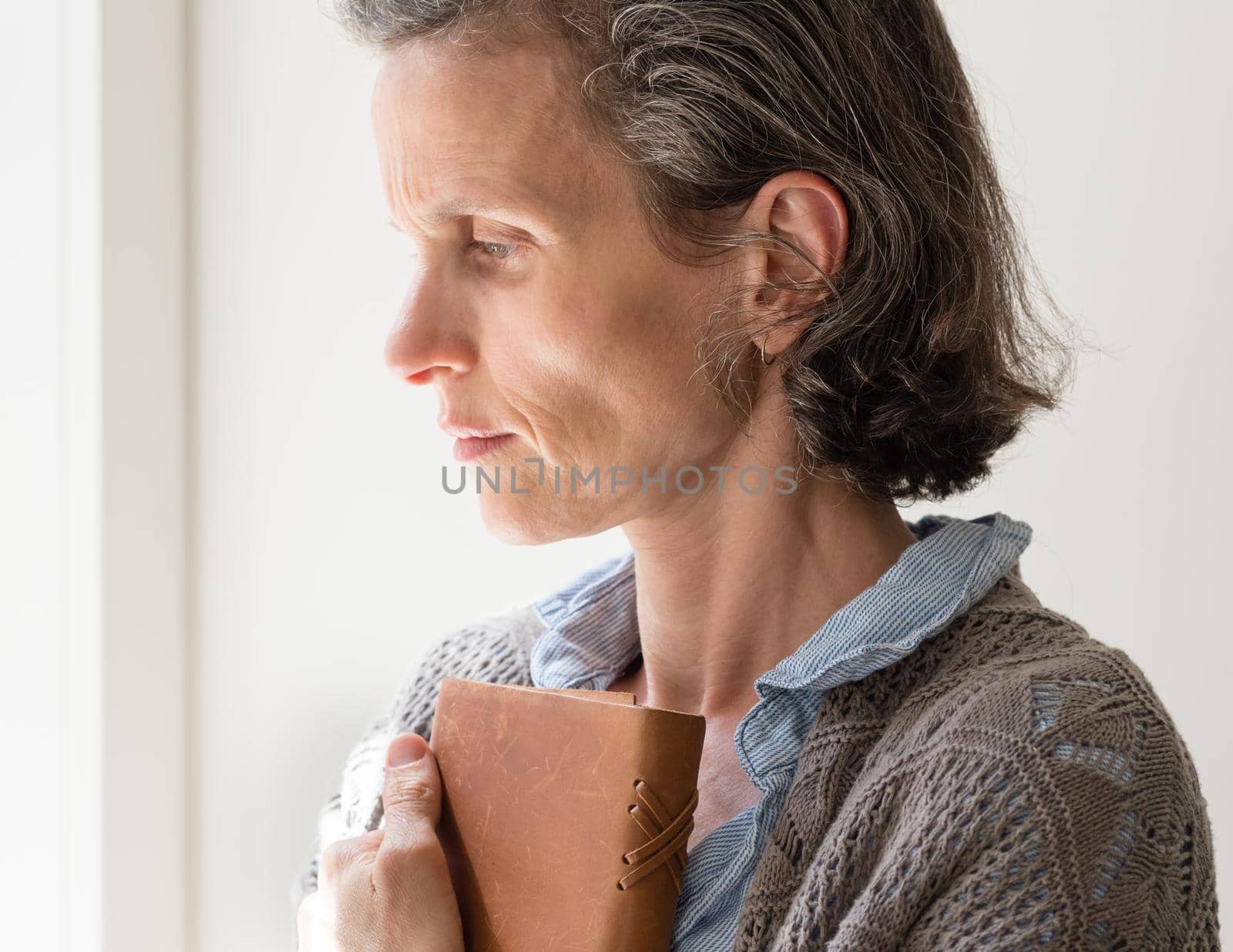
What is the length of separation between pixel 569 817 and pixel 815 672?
0.76 feet

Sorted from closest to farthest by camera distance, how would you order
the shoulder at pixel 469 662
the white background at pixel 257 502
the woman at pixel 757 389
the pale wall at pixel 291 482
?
the woman at pixel 757 389 → the shoulder at pixel 469 662 → the white background at pixel 257 502 → the pale wall at pixel 291 482

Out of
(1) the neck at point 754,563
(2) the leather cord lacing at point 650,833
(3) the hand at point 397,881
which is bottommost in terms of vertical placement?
(3) the hand at point 397,881

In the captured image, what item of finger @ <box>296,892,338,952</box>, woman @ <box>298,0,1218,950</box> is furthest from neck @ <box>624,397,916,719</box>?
finger @ <box>296,892,338,952</box>

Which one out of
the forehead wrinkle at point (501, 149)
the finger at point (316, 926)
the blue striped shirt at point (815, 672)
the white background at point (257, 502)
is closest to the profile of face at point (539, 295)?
the forehead wrinkle at point (501, 149)

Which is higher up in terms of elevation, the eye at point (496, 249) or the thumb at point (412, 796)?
the eye at point (496, 249)

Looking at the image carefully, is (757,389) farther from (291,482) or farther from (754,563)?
(291,482)

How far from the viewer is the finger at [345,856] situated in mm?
1024

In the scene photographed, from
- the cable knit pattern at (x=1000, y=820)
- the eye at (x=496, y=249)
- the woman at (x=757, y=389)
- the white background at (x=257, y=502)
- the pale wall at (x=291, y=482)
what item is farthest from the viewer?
the pale wall at (x=291, y=482)

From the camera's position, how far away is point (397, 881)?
0.97 m

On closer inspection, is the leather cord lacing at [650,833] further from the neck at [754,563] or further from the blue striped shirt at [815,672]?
the neck at [754,563]

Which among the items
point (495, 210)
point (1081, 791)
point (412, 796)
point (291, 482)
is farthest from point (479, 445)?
point (291, 482)

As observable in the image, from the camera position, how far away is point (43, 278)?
5.25ft

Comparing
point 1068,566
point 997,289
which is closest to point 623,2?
point 997,289

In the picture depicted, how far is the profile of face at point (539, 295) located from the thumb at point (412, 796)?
0.24 meters
